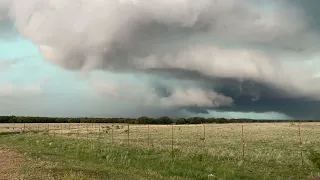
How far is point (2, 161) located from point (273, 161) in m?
15.8

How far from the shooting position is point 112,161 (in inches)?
922

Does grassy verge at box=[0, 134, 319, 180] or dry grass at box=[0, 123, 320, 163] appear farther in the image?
dry grass at box=[0, 123, 320, 163]

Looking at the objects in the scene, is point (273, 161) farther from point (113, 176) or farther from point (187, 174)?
point (113, 176)

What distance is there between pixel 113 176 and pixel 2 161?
26.4ft

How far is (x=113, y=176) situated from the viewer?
54.0ft

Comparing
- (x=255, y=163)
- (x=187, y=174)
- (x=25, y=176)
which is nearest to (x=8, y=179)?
(x=25, y=176)

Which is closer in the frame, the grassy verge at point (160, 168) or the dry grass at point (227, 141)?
the grassy verge at point (160, 168)

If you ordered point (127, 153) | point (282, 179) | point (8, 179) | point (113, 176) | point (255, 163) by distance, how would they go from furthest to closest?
point (127, 153), point (255, 163), point (282, 179), point (113, 176), point (8, 179)

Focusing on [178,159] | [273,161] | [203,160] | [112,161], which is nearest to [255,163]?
[273,161]

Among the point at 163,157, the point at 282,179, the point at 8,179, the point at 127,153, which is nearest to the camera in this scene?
the point at 8,179

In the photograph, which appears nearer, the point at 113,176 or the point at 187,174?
the point at 113,176

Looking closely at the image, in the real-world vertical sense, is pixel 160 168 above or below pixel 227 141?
below

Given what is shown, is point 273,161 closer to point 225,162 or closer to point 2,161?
point 225,162

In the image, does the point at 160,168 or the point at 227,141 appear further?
the point at 227,141
